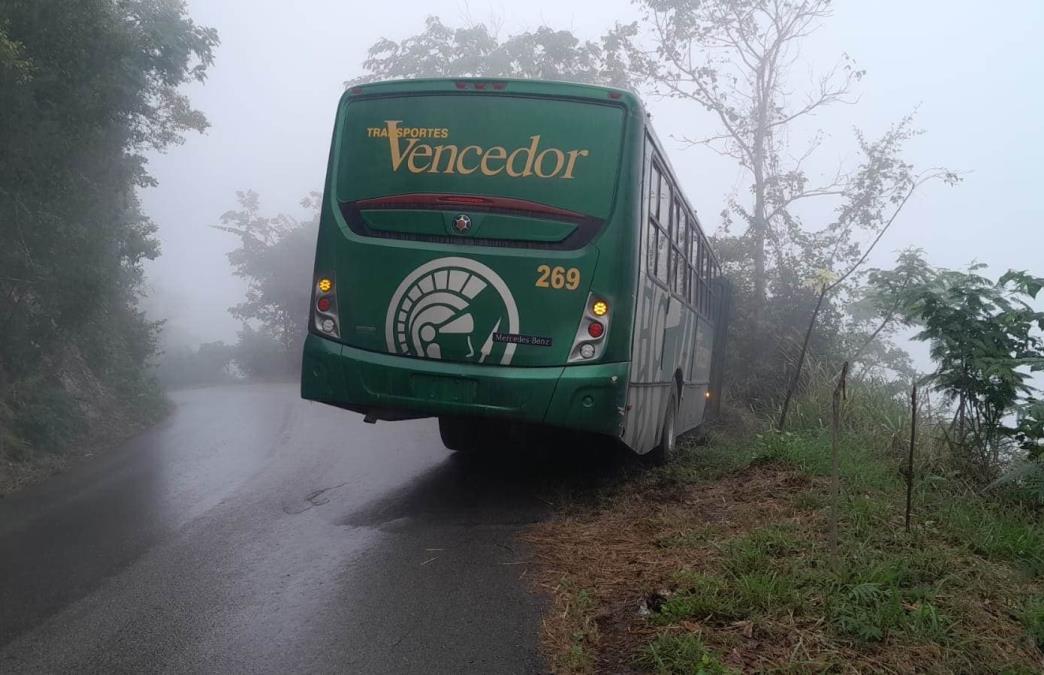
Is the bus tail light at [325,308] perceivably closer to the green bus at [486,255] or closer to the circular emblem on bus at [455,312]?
the green bus at [486,255]

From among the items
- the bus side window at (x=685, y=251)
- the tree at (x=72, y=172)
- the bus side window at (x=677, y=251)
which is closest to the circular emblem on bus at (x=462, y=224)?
the bus side window at (x=677, y=251)

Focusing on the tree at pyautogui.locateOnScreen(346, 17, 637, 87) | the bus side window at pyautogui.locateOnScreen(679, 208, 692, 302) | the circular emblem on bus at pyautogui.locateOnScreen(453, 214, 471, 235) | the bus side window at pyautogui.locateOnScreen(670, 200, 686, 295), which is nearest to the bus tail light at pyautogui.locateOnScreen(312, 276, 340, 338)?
the circular emblem on bus at pyautogui.locateOnScreen(453, 214, 471, 235)

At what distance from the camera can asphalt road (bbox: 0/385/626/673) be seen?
423 centimetres

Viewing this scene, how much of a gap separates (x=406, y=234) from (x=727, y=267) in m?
15.8

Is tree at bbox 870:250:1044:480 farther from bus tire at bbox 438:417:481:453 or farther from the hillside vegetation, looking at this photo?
bus tire at bbox 438:417:481:453

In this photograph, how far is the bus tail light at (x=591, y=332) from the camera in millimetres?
6480

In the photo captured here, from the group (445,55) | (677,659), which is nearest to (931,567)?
(677,659)

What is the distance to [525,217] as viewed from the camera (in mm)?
6594

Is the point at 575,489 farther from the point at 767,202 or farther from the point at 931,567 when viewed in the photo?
the point at 767,202

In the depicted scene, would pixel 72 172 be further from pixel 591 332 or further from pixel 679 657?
pixel 679 657

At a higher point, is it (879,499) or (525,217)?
(525,217)

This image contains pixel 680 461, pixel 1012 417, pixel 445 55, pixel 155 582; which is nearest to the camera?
pixel 155 582

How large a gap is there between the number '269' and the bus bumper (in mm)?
627

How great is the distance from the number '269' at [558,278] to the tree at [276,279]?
2932 cm
